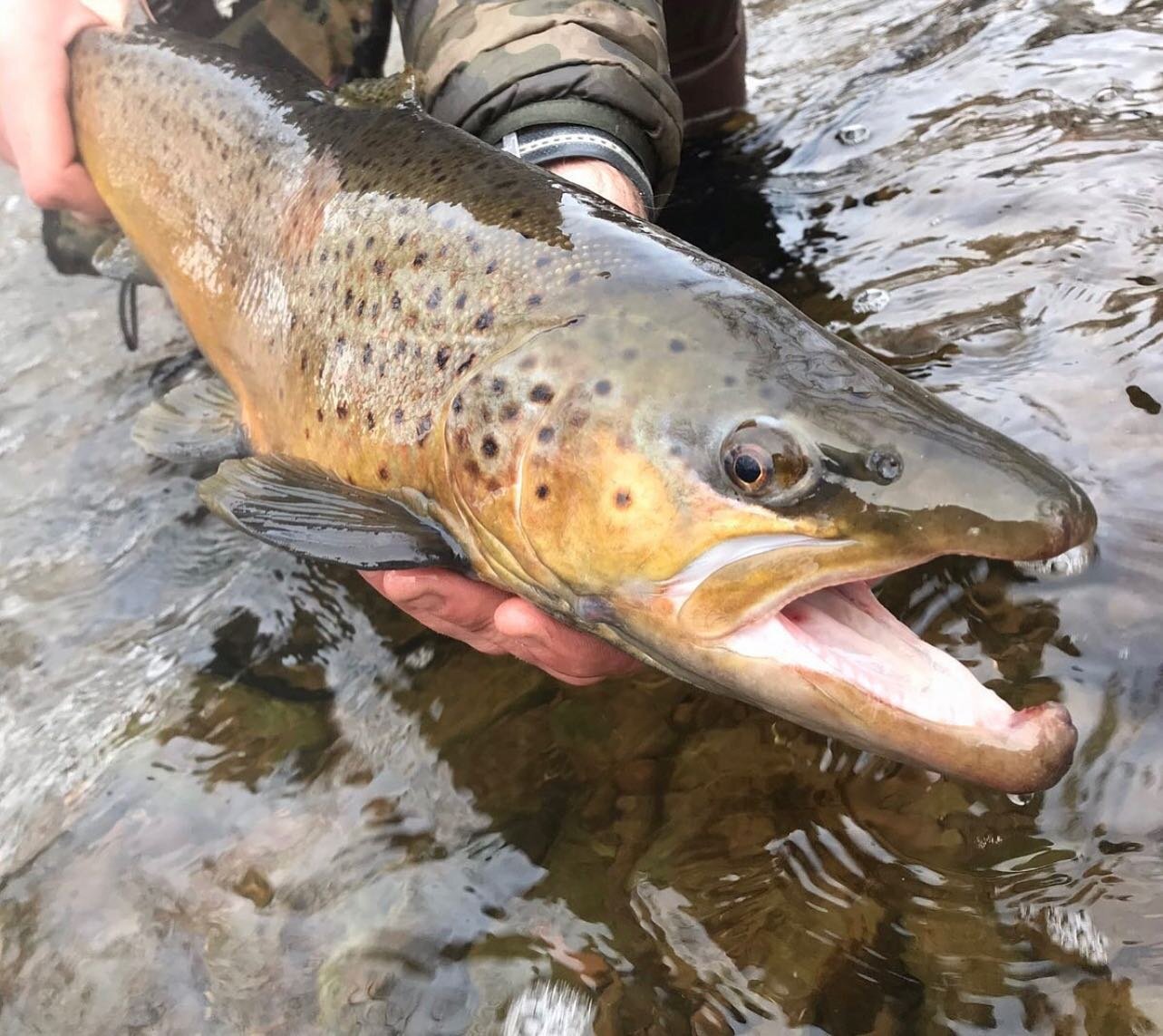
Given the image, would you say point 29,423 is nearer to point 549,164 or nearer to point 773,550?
point 549,164

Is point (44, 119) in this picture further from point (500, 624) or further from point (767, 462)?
point (767, 462)

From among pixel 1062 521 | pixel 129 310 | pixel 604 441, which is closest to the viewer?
pixel 1062 521

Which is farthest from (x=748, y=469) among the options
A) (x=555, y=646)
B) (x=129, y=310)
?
(x=129, y=310)

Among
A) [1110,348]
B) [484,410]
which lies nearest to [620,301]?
[484,410]

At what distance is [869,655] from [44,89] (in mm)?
4254

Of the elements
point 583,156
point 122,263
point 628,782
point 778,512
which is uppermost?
point 583,156

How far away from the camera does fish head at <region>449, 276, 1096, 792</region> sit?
1.48 m

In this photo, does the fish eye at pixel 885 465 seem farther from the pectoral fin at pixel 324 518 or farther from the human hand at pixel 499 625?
the pectoral fin at pixel 324 518

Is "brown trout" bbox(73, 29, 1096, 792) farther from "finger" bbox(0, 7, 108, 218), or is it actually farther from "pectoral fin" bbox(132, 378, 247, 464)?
"finger" bbox(0, 7, 108, 218)

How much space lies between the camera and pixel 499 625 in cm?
219

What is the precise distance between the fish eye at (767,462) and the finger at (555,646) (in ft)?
2.04

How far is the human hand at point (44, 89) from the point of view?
3.96 m

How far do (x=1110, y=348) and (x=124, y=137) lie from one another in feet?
12.1

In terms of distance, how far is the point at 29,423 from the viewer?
15.2 feet
